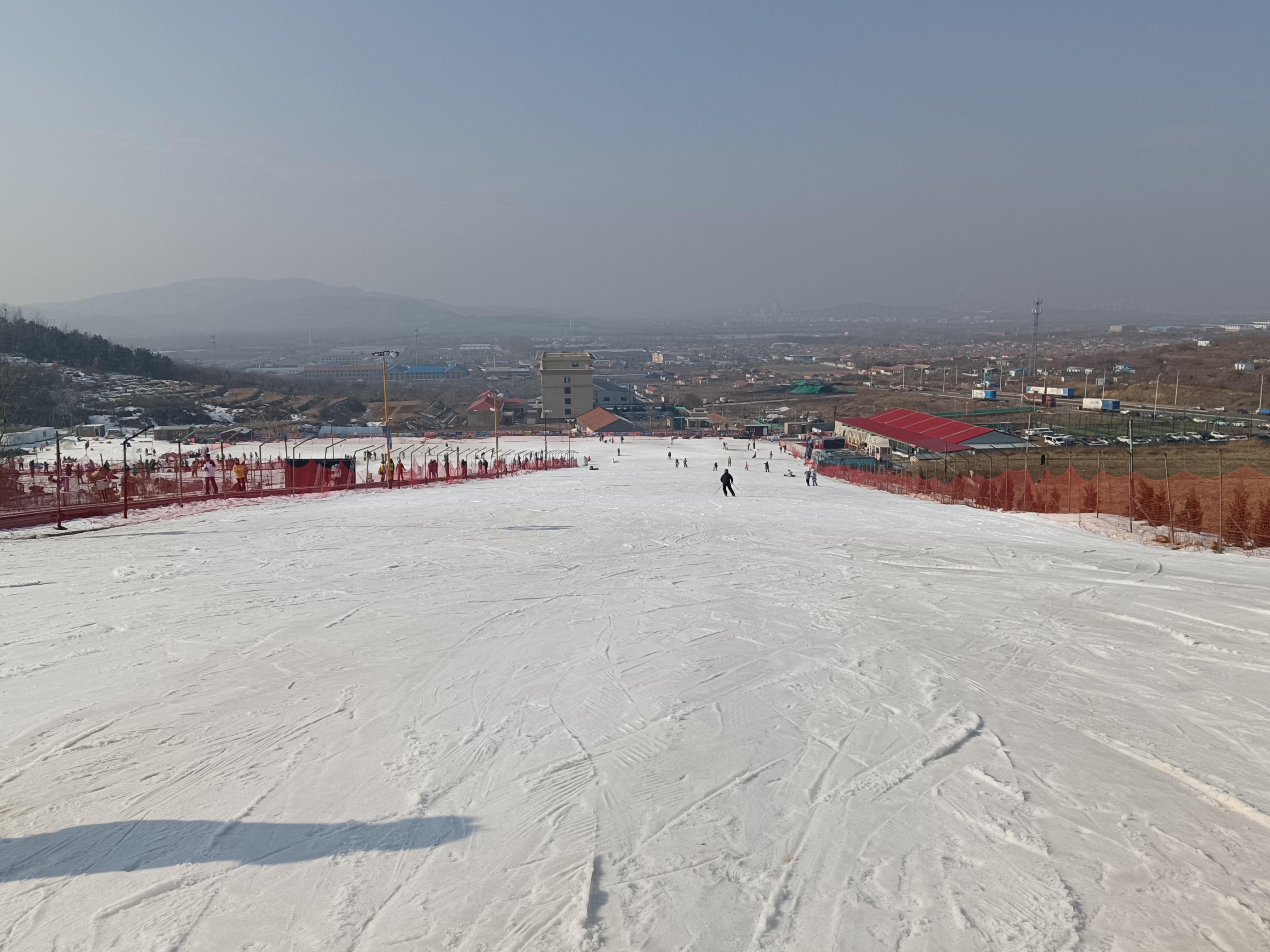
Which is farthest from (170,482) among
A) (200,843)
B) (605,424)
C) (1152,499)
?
(605,424)

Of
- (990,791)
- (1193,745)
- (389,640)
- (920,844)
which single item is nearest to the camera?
(920,844)

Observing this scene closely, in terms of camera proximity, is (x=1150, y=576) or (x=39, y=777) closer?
(x=39, y=777)

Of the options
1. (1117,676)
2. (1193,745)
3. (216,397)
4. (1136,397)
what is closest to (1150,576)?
(1117,676)

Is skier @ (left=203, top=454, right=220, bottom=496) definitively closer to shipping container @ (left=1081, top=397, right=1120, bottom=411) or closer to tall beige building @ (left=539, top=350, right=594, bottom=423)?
tall beige building @ (left=539, top=350, right=594, bottom=423)

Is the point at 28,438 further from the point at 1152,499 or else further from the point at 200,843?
the point at 1152,499

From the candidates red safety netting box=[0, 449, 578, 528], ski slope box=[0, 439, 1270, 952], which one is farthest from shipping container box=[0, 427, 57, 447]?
ski slope box=[0, 439, 1270, 952]

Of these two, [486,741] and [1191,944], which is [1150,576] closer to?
[1191,944]

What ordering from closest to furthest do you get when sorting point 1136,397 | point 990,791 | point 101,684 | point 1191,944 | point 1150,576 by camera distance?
1. point 1191,944
2. point 990,791
3. point 101,684
4. point 1150,576
5. point 1136,397
